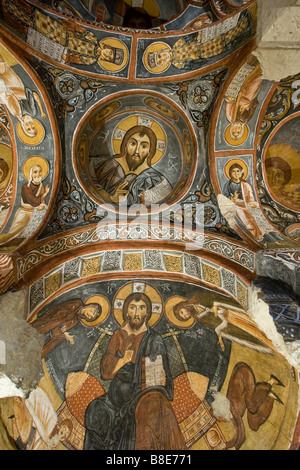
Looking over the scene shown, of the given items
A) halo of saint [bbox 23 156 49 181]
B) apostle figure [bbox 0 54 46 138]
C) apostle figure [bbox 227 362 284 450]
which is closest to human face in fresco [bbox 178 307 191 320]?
apostle figure [bbox 227 362 284 450]

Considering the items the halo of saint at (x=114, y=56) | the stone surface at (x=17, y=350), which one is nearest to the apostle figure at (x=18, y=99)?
the halo of saint at (x=114, y=56)

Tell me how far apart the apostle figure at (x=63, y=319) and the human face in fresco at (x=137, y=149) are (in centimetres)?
299

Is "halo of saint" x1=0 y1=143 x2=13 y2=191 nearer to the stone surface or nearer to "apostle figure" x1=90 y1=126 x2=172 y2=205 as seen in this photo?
"apostle figure" x1=90 y1=126 x2=172 y2=205

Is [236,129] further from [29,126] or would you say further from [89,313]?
[89,313]

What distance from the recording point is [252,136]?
24.0ft

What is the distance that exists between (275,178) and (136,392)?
517cm

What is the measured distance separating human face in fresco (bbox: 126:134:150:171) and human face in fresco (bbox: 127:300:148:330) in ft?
9.33

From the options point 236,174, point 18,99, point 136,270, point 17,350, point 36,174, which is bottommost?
point 17,350

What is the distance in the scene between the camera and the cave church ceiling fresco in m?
6.80

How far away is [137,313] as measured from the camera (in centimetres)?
821

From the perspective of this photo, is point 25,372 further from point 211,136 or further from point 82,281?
point 211,136

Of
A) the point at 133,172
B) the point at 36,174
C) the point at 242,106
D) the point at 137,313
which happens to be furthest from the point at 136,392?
the point at 242,106

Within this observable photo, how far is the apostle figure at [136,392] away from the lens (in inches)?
321

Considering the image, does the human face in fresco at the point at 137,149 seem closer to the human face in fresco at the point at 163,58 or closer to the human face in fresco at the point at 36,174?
the human face in fresco at the point at 163,58
